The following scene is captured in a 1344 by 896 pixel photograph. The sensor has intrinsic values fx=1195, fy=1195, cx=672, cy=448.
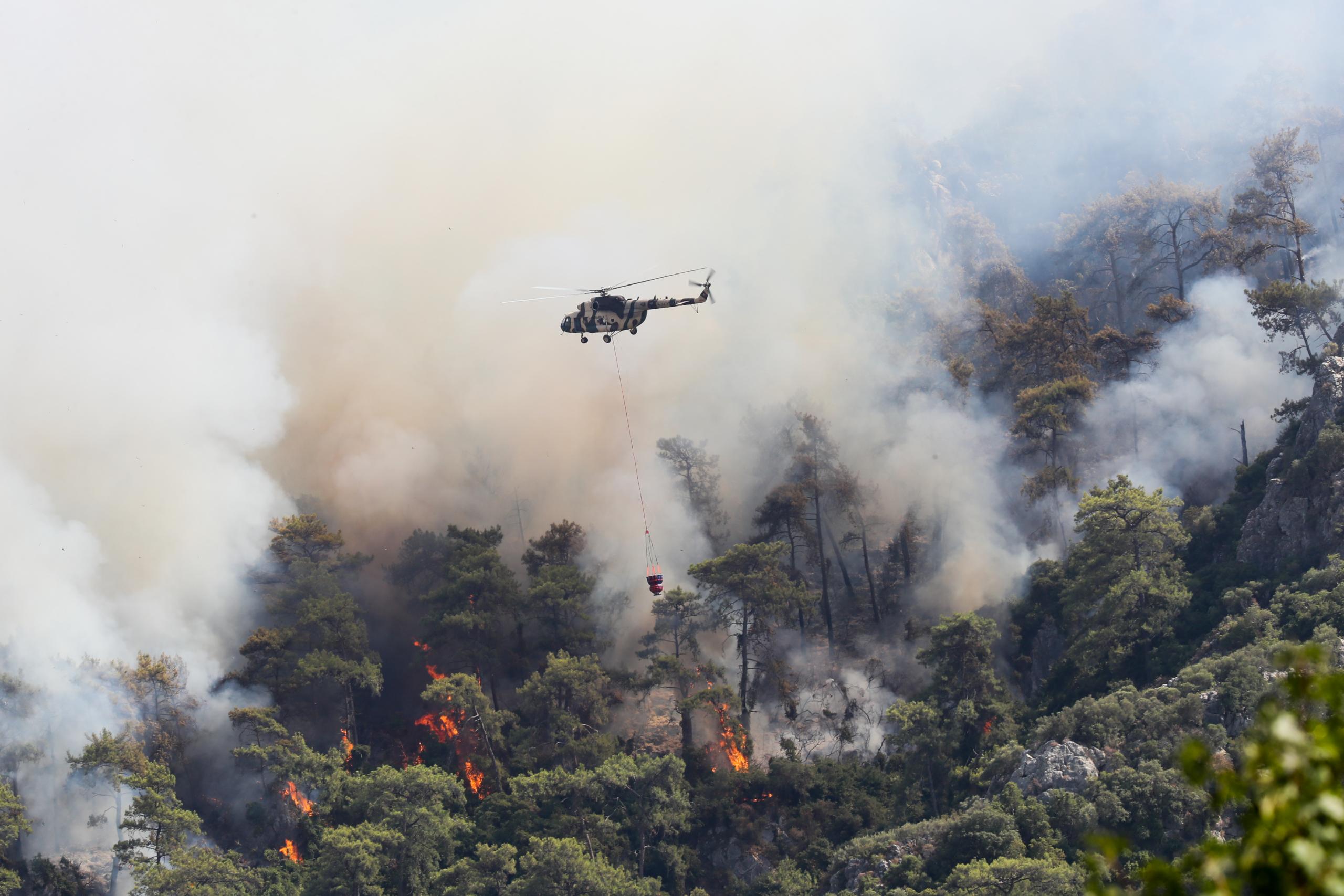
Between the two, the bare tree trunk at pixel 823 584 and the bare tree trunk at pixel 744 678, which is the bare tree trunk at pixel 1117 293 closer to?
the bare tree trunk at pixel 823 584

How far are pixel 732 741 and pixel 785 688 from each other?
4430 millimetres

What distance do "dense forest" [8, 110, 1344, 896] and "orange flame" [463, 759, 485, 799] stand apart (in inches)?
17.2

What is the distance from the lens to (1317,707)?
886 inches

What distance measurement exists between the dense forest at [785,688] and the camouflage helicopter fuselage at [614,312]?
19.0m

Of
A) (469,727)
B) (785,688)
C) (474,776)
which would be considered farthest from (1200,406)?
(474,776)

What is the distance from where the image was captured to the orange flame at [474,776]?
70.8m

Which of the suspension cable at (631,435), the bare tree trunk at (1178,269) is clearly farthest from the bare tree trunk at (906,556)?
the bare tree trunk at (1178,269)

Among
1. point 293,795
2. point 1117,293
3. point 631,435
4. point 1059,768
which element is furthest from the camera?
point 1117,293

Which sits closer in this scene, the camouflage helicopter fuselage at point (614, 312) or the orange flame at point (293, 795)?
the camouflage helicopter fuselage at point (614, 312)

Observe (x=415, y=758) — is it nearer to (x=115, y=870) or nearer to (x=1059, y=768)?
(x=115, y=870)

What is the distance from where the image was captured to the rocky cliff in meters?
59.9

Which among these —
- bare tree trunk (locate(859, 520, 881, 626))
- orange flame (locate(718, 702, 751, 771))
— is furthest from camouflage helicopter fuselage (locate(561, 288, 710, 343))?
bare tree trunk (locate(859, 520, 881, 626))

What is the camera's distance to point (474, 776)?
71625 mm

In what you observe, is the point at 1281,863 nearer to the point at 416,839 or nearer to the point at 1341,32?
the point at 416,839
